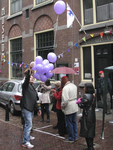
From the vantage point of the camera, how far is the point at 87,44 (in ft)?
32.8

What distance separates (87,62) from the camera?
33.5 feet

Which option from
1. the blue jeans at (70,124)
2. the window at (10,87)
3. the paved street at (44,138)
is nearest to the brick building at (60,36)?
the window at (10,87)

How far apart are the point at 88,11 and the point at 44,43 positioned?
3986 mm

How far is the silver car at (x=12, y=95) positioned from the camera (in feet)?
26.2

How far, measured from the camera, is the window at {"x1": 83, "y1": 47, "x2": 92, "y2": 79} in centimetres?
1011

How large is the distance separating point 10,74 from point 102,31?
31.1 feet

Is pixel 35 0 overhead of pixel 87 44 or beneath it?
overhead

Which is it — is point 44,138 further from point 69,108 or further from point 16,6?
point 16,6

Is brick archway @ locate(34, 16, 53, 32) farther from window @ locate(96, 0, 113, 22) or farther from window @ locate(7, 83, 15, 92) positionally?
window @ locate(7, 83, 15, 92)

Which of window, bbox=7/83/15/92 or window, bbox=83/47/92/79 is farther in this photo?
window, bbox=83/47/92/79

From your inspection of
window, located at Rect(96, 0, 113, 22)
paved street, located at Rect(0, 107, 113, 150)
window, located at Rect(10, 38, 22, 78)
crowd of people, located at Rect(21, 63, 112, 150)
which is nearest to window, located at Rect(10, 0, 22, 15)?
window, located at Rect(10, 38, 22, 78)

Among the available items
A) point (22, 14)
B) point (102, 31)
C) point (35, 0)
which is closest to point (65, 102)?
point (102, 31)

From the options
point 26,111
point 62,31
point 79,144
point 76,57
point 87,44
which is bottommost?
point 79,144

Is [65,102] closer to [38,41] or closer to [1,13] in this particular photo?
[38,41]
